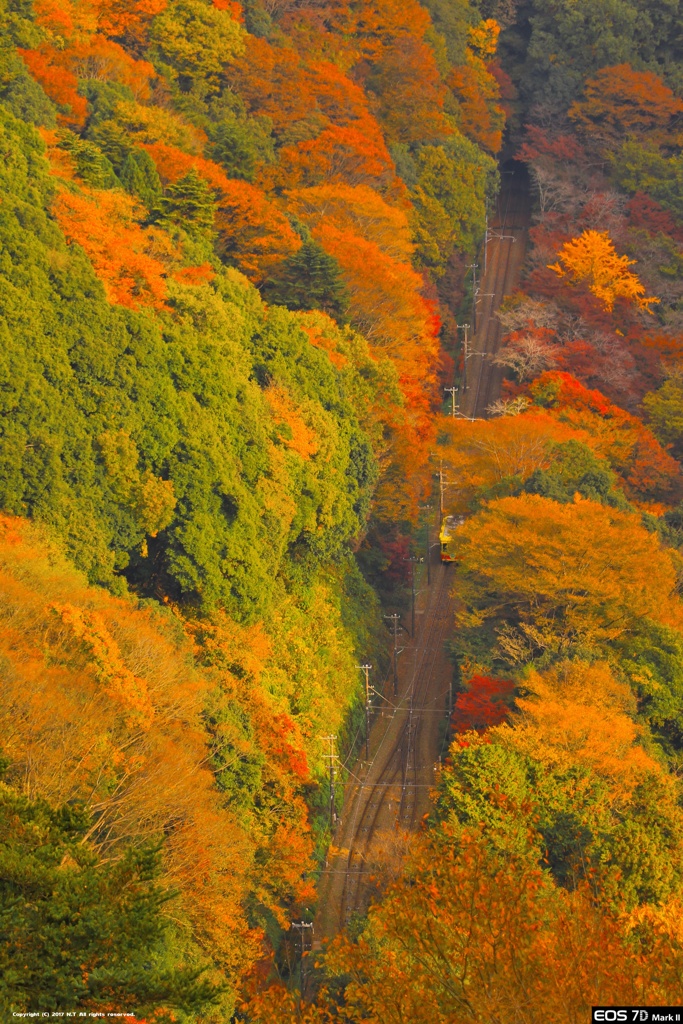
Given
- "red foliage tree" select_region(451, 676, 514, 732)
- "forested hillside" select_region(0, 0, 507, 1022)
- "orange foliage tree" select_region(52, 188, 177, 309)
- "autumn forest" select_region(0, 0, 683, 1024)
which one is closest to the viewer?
"autumn forest" select_region(0, 0, 683, 1024)

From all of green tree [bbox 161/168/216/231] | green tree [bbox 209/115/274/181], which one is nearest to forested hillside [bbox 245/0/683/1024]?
green tree [bbox 161/168/216/231]

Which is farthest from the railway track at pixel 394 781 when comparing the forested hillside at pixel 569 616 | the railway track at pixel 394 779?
the forested hillside at pixel 569 616

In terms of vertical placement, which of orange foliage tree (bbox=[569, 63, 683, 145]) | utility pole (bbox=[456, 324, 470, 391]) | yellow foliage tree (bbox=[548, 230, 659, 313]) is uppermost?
orange foliage tree (bbox=[569, 63, 683, 145])

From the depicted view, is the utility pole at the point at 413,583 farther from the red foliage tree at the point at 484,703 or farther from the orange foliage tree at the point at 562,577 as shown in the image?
the red foliage tree at the point at 484,703

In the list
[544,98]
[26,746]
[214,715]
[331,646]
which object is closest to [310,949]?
[214,715]

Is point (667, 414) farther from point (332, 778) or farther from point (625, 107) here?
point (625, 107)

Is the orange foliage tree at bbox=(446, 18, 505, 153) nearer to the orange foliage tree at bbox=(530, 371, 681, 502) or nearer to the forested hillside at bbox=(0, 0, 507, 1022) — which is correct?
the forested hillside at bbox=(0, 0, 507, 1022)
